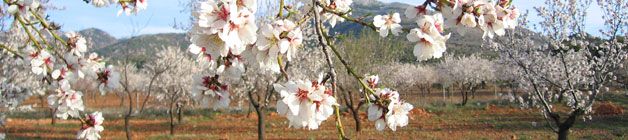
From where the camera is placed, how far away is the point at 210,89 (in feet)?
4.21

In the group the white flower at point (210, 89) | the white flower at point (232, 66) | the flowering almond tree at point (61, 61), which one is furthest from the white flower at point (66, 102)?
the white flower at point (232, 66)

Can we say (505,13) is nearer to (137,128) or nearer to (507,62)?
(507,62)

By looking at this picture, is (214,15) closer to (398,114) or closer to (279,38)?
(279,38)

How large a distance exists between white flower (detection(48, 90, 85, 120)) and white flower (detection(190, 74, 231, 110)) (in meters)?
1.41

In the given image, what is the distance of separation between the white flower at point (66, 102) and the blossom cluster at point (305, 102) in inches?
74.4

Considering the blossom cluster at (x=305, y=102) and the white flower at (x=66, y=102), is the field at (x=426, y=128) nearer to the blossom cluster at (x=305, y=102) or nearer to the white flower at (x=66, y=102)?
the white flower at (x=66, y=102)

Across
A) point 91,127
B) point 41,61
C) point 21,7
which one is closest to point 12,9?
point 21,7

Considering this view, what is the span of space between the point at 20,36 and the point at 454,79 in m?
28.2

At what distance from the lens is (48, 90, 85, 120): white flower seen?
227 cm

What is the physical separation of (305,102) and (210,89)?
46 centimetres

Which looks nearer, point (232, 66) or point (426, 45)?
point (426, 45)

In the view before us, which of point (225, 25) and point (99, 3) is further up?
point (99, 3)

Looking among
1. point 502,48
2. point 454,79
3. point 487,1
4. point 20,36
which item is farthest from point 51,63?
point 454,79

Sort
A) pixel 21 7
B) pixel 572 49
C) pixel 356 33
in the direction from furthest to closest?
pixel 356 33
pixel 572 49
pixel 21 7
